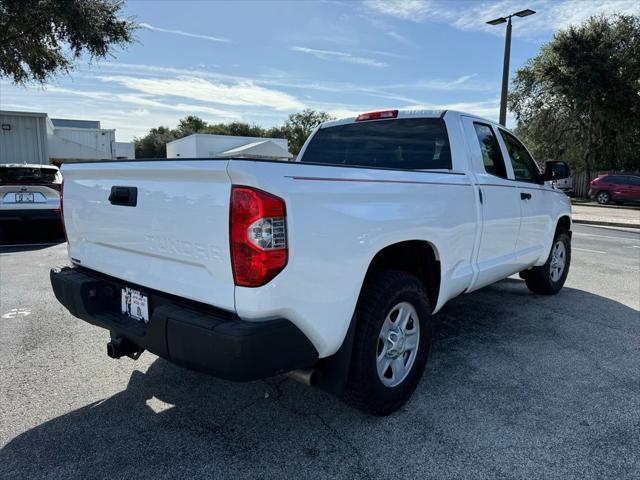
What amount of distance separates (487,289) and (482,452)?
376cm

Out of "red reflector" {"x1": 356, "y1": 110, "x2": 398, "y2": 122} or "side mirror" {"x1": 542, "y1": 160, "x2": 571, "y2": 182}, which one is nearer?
"red reflector" {"x1": 356, "y1": 110, "x2": 398, "y2": 122}

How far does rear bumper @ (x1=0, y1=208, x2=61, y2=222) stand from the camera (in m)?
Answer: 8.62

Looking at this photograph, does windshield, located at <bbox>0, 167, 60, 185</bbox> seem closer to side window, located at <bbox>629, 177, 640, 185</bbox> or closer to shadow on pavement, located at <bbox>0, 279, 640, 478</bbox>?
shadow on pavement, located at <bbox>0, 279, 640, 478</bbox>

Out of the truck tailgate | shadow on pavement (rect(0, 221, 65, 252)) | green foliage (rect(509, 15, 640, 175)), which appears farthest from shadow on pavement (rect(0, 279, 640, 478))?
green foliage (rect(509, 15, 640, 175))

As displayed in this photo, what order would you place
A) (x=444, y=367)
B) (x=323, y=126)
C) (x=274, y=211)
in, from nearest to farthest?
1. (x=274, y=211)
2. (x=444, y=367)
3. (x=323, y=126)

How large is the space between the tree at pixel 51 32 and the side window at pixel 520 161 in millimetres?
12968

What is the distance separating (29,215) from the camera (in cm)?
874

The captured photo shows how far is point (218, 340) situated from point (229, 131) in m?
80.9

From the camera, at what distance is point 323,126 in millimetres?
4715

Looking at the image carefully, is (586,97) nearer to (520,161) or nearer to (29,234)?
(520,161)

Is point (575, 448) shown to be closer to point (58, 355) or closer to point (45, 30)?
point (58, 355)

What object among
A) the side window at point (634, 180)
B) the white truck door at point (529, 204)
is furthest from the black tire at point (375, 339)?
the side window at point (634, 180)

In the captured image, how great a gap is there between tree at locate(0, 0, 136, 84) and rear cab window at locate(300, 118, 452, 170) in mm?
12101

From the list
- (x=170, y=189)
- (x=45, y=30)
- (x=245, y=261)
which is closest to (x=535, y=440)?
(x=245, y=261)
